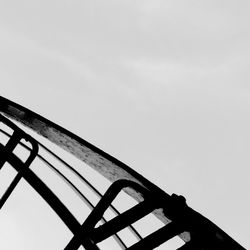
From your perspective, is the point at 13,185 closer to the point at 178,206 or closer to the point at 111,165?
the point at 111,165

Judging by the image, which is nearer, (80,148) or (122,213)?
(122,213)

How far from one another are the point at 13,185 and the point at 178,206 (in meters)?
1.60

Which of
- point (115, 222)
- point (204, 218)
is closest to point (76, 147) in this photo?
point (115, 222)

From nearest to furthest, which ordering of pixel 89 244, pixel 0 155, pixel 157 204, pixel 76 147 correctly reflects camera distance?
pixel 89 244 < pixel 157 204 < pixel 0 155 < pixel 76 147

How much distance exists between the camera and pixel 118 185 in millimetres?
3455

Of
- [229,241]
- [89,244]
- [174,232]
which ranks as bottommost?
[89,244]

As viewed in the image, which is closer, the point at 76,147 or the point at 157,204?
the point at 157,204

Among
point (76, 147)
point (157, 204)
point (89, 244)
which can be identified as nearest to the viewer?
point (89, 244)

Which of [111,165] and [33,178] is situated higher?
[111,165]

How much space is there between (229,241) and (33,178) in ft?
6.48

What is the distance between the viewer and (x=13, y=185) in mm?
3473

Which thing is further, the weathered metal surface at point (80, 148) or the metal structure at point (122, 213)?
the weathered metal surface at point (80, 148)

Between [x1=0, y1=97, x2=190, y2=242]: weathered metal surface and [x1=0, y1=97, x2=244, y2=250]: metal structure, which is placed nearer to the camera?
[x1=0, y1=97, x2=244, y2=250]: metal structure

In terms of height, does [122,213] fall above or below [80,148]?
below
